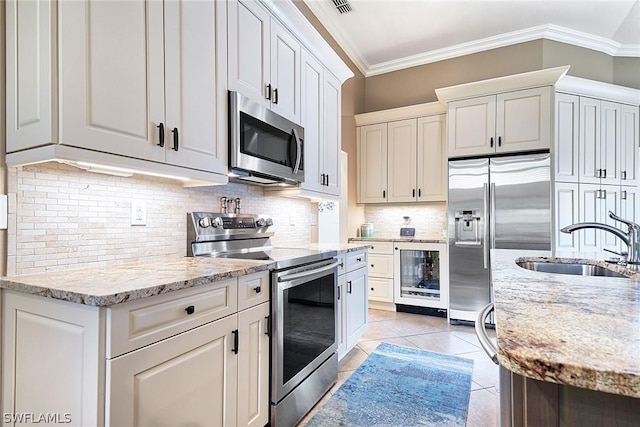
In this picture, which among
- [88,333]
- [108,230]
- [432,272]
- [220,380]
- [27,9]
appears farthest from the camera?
[432,272]

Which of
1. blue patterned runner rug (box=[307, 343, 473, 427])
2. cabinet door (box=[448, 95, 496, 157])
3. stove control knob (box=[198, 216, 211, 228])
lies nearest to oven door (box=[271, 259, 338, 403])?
blue patterned runner rug (box=[307, 343, 473, 427])

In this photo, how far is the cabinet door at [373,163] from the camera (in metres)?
4.47

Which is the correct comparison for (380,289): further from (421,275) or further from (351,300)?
(351,300)

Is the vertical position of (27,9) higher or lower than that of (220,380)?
higher

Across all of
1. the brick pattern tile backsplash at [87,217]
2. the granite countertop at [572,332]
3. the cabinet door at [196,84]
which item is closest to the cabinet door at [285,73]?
the cabinet door at [196,84]

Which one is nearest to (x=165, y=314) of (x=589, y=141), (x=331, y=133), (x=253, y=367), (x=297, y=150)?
(x=253, y=367)

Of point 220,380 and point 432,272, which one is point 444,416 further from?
point 432,272

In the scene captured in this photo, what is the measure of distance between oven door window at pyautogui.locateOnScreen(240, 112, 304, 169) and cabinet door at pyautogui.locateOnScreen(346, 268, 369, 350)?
100 cm

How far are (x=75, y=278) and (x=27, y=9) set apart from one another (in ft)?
3.22

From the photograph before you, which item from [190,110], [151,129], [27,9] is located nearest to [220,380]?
[151,129]

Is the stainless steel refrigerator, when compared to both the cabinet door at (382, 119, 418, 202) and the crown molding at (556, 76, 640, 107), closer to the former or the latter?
the cabinet door at (382, 119, 418, 202)

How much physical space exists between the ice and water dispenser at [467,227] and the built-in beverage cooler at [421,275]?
0.23m

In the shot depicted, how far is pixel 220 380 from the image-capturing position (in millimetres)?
1395

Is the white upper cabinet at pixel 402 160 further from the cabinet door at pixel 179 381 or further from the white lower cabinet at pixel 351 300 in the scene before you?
the cabinet door at pixel 179 381
